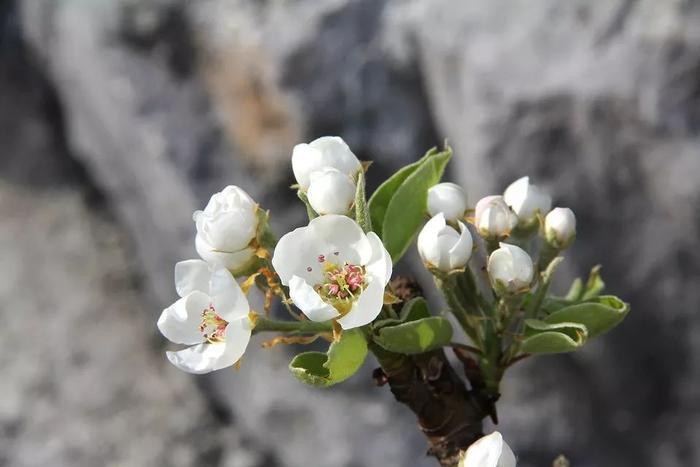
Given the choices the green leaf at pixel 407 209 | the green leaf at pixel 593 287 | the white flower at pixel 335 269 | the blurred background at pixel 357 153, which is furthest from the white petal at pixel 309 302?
the blurred background at pixel 357 153

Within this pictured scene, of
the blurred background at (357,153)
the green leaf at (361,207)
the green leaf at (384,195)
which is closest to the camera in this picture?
the green leaf at (361,207)

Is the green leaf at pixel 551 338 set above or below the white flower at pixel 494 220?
below

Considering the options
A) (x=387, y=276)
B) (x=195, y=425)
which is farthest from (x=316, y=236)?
(x=195, y=425)

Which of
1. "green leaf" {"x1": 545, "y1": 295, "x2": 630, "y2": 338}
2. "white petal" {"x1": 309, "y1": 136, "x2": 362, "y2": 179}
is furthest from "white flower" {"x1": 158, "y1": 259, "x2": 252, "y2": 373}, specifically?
"green leaf" {"x1": 545, "y1": 295, "x2": 630, "y2": 338}

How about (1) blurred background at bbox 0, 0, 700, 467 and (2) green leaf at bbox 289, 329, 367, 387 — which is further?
(1) blurred background at bbox 0, 0, 700, 467

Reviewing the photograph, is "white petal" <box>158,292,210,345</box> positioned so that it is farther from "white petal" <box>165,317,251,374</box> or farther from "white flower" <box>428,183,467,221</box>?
"white flower" <box>428,183,467,221</box>

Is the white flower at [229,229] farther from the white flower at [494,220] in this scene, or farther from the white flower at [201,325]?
the white flower at [494,220]

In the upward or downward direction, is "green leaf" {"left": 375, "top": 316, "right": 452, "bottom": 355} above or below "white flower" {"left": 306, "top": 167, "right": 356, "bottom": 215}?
below

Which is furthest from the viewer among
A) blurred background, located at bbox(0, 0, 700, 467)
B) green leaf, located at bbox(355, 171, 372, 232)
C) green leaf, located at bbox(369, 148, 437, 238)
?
blurred background, located at bbox(0, 0, 700, 467)
